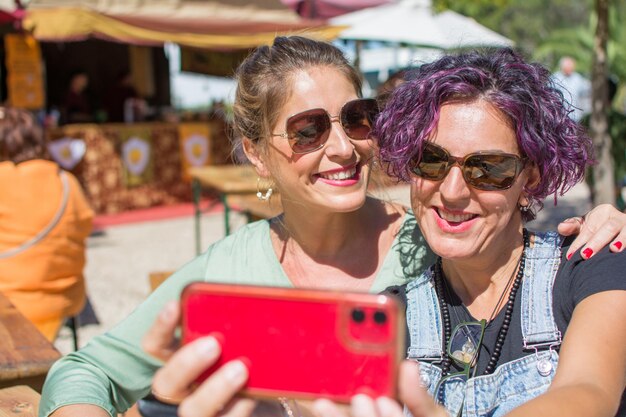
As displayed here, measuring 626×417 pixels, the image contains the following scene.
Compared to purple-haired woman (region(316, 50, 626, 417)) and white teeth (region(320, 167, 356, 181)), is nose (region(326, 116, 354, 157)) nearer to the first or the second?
white teeth (region(320, 167, 356, 181))

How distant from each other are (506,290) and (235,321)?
2.87 feet

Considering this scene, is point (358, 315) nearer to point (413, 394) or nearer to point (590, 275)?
point (413, 394)

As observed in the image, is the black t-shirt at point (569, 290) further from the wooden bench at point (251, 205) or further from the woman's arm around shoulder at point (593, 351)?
the wooden bench at point (251, 205)

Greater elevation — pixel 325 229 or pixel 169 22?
pixel 169 22

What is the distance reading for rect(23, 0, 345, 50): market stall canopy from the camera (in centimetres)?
919

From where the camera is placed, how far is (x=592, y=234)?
1.73 metres

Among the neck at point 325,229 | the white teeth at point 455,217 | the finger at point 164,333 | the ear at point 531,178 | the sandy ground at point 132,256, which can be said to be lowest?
the sandy ground at point 132,256

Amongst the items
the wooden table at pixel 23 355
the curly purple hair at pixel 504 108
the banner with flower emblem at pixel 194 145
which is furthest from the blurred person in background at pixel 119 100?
the curly purple hair at pixel 504 108

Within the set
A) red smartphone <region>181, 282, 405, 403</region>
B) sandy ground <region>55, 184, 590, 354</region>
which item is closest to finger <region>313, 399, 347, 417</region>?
red smartphone <region>181, 282, 405, 403</region>

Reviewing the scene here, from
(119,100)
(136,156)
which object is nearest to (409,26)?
(136,156)

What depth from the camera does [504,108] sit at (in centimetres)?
165

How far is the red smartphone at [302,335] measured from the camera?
105cm

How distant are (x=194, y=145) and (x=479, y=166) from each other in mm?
10111

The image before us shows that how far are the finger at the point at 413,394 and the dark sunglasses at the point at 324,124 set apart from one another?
1.14 metres
